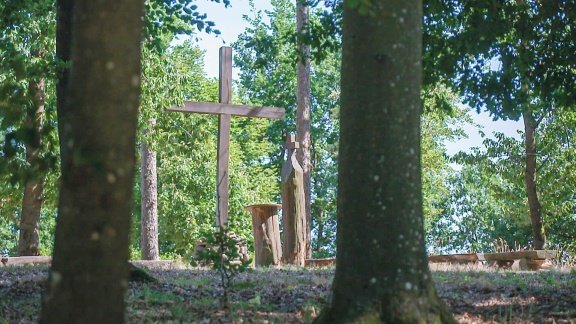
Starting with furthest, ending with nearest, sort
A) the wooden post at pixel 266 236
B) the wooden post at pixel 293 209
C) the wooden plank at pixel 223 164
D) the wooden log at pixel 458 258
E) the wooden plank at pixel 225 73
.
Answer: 1. the wooden log at pixel 458 258
2. the wooden plank at pixel 225 73
3. the wooden post at pixel 293 209
4. the wooden post at pixel 266 236
5. the wooden plank at pixel 223 164

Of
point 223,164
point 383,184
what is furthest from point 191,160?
point 383,184

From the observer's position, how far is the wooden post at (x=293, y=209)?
15500mm

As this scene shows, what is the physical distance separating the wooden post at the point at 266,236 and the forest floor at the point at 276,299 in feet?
14.2

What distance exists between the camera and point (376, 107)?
555 cm

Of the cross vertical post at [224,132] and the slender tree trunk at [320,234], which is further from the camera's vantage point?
the slender tree trunk at [320,234]

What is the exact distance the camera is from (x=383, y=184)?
550 centimetres

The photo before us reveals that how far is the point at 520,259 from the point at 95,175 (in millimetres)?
14231

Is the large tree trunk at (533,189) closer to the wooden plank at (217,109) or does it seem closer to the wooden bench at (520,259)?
the wooden bench at (520,259)

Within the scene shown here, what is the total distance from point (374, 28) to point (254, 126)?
39979 millimetres

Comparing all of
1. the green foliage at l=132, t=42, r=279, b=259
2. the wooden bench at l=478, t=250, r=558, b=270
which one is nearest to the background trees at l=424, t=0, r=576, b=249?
the wooden bench at l=478, t=250, r=558, b=270

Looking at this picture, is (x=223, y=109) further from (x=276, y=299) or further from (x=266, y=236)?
(x=276, y=299)

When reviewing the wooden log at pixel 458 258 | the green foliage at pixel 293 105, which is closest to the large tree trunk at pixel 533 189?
the wooden log at pixel 458 258

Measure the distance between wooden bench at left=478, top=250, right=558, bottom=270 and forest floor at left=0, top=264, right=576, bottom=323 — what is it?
16.7 ft

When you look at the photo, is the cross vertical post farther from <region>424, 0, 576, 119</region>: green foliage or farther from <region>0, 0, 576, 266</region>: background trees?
<region>424, 0, 576, 119</region>: green foliage
